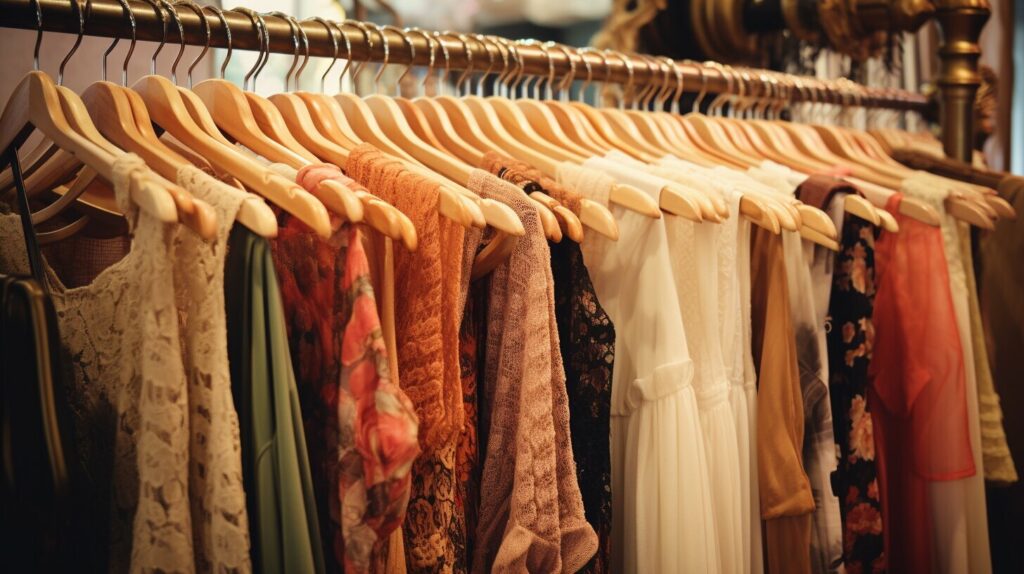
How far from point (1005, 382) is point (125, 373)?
4.61ft

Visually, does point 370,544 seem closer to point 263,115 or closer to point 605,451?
point 605,451

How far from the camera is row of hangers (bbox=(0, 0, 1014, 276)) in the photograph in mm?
799

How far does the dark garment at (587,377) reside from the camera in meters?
0.98

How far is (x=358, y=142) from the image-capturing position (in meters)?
1.07

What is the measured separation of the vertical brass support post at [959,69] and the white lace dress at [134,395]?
153 cm

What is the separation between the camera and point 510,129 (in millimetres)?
1271

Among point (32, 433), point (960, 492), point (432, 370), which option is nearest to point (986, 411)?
point (960, 492)

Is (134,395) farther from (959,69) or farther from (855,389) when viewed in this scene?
(959,69)

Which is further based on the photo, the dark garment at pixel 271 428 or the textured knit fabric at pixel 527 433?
the textured knit fabric at pixel 527 433

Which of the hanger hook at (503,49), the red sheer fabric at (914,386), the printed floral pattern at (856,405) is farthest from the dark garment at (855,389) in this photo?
the hanger hook at (503,49)

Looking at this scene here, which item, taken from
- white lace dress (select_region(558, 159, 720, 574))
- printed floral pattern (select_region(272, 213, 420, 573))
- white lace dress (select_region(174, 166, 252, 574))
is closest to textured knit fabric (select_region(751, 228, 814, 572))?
white lace dress (select_region(558, 159, 720, 574))

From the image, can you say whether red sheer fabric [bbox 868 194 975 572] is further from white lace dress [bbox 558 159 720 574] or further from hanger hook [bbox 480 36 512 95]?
hanger hook [bbox 480 36 512 95]

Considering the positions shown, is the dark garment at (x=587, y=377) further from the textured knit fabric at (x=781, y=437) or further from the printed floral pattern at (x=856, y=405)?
the printed floral pattern at (x=856, y=405)

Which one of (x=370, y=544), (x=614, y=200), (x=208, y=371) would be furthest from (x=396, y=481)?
(x=614, y=200)
